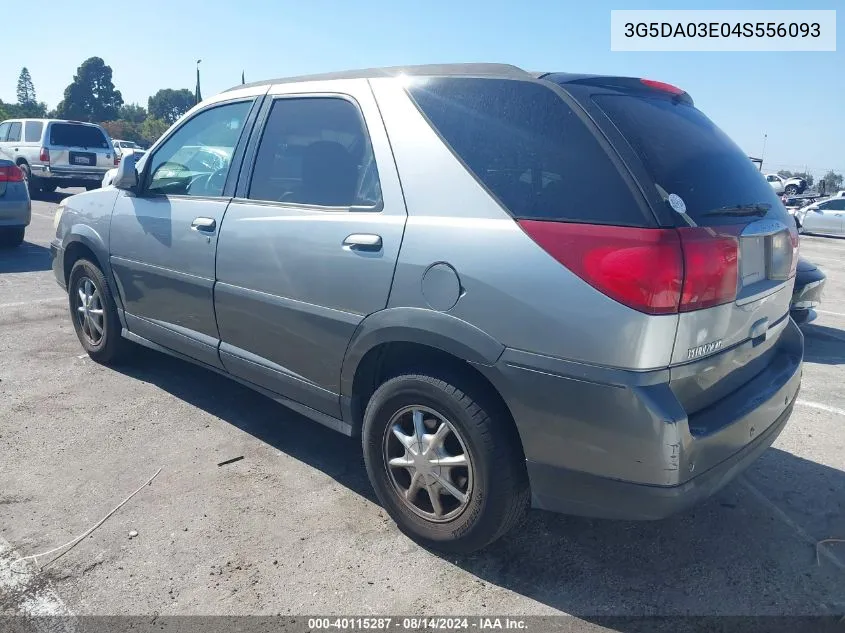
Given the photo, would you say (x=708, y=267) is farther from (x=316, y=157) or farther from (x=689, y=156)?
(x=316, y=157)

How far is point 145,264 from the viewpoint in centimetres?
425

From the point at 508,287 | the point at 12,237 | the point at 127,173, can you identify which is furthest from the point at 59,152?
the point at 508,287

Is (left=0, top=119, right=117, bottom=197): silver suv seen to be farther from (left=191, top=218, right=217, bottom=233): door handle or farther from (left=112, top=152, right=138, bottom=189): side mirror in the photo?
(left=191, top=218, right=217, bottom=233): door handle

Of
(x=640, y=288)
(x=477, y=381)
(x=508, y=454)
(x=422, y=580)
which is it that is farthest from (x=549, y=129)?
(x=422, y=580)

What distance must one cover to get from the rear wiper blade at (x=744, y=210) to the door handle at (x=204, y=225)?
8.18ft

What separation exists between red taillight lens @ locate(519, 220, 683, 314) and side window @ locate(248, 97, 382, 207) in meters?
1.00

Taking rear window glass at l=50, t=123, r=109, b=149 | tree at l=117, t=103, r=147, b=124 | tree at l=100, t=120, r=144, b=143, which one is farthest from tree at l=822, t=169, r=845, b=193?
tree at l=117, t=103, r=147, b=124

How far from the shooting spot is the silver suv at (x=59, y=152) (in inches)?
671

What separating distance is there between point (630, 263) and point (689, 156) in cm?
65

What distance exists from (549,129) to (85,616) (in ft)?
7.95

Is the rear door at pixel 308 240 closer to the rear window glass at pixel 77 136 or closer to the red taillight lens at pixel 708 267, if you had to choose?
the red taillight lens at pixel 708 267

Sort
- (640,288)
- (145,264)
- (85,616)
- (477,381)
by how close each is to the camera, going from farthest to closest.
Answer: (145,264)
(477,381)
(85,616)
(640,288)

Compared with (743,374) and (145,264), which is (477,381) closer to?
(743,374)

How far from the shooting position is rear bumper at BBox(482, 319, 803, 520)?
226 cm
